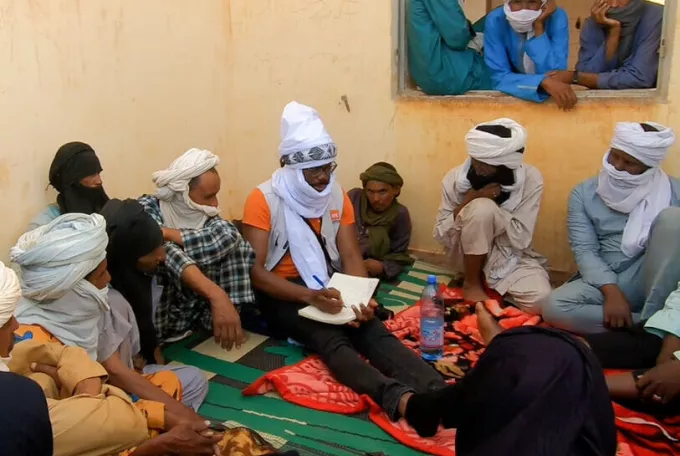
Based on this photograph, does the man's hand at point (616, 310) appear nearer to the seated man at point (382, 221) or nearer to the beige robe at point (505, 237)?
the beige robe at point (505, 237)

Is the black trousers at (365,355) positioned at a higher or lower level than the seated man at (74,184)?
lower

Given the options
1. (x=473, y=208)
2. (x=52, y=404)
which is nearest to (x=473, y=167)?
(x=473, y=208)

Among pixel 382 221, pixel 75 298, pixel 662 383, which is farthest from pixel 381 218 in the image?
pixel 75 298

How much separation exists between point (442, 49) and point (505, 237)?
→ 1316mm

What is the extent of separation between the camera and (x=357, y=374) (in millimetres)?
2818

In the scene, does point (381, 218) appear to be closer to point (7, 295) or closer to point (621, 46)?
point (621, 46)

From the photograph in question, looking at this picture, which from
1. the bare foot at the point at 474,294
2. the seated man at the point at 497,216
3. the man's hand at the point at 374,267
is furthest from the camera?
the man's hand at the point at 374,267

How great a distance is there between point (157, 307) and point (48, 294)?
0.86 metres

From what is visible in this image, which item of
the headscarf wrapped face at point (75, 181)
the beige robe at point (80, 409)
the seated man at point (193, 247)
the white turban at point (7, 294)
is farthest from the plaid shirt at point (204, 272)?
the white turban at point (7, 294)

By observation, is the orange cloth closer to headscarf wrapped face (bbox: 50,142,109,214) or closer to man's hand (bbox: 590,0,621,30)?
headscarf wrapped face (bbox: 50,142,109,214)

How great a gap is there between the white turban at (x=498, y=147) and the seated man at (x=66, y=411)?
219cm

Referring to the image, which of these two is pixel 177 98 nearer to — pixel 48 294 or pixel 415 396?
pixel 48 294

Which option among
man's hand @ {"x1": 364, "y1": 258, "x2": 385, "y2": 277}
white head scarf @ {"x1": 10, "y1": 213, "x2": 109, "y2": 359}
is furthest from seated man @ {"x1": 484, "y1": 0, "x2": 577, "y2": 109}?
white head scarf @ {"x1": 10, "y1": 213, "x2": 109, "y2": 359}

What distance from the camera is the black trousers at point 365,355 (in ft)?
8.92
